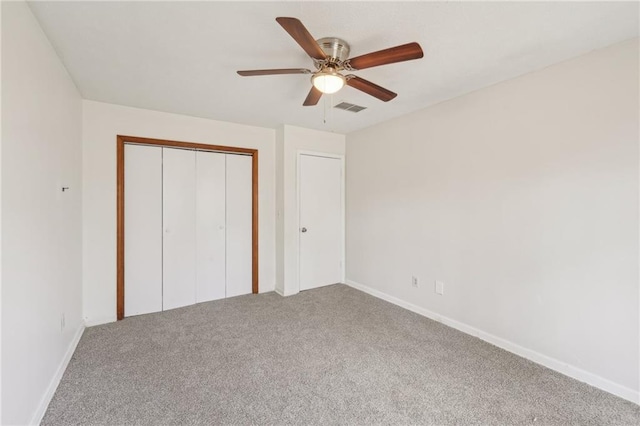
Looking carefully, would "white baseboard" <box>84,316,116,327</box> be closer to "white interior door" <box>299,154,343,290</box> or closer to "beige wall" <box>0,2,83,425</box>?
"beige wall" <box>0,2,83,425</box>

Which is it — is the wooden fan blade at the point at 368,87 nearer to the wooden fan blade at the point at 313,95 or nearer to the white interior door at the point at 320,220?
the wooden fan blade at the point at 313,95

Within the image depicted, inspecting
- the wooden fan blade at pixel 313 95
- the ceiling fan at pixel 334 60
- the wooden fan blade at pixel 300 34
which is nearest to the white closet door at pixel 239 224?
the wooden fan blade at pixel 313 95

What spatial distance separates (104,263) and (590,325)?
14.4 feet

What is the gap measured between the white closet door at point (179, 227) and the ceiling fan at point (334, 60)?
2077 millimetres

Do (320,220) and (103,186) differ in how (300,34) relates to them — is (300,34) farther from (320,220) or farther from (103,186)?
(320,220)

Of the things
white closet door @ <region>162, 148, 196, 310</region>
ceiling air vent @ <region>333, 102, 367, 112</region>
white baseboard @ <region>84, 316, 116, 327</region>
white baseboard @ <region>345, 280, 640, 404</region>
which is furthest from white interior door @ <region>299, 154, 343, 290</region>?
white baseboard @ <region>84, 316, 116, 327</region>

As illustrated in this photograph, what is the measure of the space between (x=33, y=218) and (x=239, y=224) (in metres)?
2.31

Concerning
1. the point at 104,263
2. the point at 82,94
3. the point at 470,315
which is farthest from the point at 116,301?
the point at 470,315

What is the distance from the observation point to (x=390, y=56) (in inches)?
63.2

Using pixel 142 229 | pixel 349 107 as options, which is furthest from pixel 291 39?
pixel 142 229

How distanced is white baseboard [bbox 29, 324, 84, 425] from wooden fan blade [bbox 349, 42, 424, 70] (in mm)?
2783

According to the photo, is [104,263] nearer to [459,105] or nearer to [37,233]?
[37,233]

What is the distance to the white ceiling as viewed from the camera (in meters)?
1.58

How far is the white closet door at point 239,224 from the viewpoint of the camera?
12.5ft
